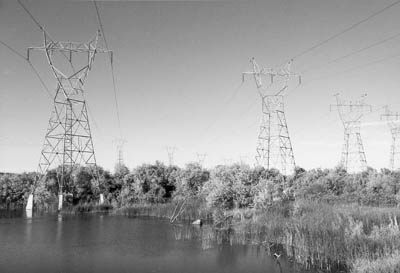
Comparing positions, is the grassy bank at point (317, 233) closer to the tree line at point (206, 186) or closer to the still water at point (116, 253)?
the still water at point (116, 253)

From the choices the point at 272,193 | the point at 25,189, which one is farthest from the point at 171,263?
the point at 25,189

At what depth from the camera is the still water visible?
45.5 ft

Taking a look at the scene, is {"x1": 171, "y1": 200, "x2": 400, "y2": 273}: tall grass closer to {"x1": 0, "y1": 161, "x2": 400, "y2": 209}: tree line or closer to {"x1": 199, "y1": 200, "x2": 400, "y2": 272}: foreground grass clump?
{"x1": 199, "y1": 200, "x2": 400, "y2": 272}: foreground grass clump

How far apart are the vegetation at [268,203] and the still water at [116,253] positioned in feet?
6.98

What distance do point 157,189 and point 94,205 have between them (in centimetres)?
809

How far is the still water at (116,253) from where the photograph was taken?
1388 centimetres

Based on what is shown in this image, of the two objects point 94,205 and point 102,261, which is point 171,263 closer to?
point 102,261

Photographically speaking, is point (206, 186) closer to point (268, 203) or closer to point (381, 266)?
point (268, 203)

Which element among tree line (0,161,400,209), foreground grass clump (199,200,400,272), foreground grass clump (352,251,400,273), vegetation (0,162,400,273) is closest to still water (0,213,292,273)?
foreground grass clump (199,200,400,272)

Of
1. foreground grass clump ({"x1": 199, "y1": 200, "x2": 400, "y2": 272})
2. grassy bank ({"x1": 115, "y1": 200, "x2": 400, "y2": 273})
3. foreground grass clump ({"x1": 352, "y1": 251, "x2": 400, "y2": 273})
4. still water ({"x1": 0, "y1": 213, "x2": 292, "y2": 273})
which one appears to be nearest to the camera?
foreground grass clump ({"x1": 352, "y1": 251, "x2": 400, "y2": 273})

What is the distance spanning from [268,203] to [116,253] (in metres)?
12.4

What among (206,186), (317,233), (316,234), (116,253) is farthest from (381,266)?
(206,186)

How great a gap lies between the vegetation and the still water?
6.98ft

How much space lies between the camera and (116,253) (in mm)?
16297
